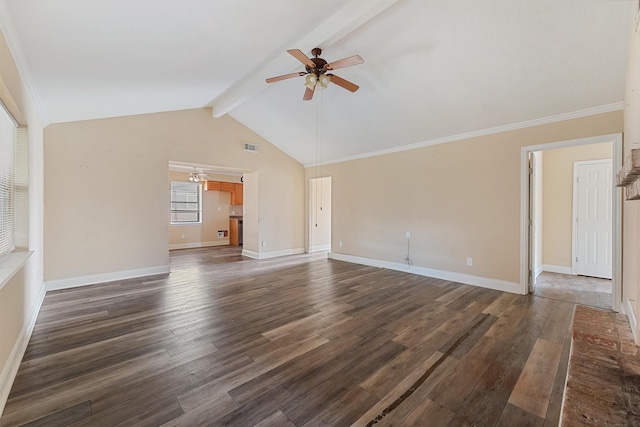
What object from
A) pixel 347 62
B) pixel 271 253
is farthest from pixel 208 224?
pixel 347 62

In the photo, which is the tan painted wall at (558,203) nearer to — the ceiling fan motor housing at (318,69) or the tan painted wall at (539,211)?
the tan painted wall at (539,211)

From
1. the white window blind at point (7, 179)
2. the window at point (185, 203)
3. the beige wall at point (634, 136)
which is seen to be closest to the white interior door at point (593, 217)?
the beige wall at point (634, 136)

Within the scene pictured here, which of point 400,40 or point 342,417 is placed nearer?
point 342,417

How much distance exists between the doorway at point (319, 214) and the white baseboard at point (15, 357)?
556cm

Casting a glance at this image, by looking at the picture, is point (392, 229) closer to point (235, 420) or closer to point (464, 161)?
point (464, 161)

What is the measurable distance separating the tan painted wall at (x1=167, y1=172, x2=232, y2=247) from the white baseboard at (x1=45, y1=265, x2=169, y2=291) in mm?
3525

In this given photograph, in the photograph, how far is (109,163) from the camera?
4.46 meters

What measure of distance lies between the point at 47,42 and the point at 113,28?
1.67 feet

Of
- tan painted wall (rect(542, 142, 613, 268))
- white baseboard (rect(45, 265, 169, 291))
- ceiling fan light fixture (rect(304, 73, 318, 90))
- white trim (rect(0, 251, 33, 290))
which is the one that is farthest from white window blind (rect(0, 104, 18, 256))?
tan painted wall (rect(542, 142, 613, 268))

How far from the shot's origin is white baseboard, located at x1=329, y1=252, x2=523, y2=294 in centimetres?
388

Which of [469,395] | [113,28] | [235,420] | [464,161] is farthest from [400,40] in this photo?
[235,420]

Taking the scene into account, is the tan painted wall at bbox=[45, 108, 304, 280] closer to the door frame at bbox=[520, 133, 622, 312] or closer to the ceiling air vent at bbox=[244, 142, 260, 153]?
the ceiling air vent at bbox=[244, 142, 260, 153]

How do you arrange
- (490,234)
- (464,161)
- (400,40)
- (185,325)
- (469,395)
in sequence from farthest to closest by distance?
(464,161), (490,234), (400,40), (185,325), (469,395)

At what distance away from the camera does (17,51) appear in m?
2.08
